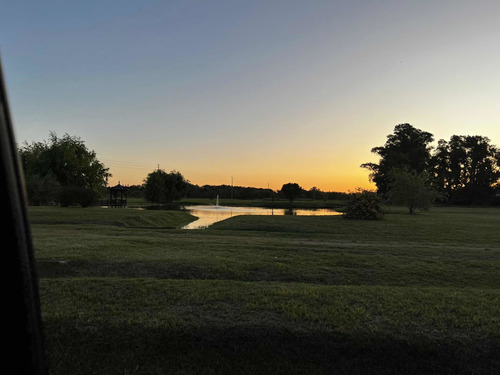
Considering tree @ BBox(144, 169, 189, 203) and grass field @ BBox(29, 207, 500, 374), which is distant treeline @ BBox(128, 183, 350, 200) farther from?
grass field @ BBox(29, 207, 500, 374)

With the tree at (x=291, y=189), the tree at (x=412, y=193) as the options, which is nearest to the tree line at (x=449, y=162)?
the tree at (x=291, y=189)

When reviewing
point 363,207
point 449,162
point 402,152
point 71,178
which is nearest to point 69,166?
point 71,178

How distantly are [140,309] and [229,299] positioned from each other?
1.30 metres

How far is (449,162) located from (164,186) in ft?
215

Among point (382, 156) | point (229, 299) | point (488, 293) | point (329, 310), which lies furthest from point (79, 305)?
point (382, 156)

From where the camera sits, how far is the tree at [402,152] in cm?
6631

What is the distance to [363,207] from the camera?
26719mm

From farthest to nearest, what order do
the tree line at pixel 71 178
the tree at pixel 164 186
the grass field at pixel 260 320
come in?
the tree at pixel 164 186 → the tree line at pixel 71 178 → the grass field at pixel 260 320

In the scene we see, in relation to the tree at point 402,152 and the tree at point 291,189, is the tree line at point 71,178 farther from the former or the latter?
the tree at point 402,152

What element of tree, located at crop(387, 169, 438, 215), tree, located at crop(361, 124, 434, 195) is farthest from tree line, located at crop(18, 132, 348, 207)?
tree, located at crop(361, 124, 434, 195)

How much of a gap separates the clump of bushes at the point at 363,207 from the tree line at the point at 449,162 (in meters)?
39.3

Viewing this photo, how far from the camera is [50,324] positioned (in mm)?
4398

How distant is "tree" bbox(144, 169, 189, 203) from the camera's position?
5975cm

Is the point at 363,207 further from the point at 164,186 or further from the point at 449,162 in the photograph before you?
the point at 449,162
